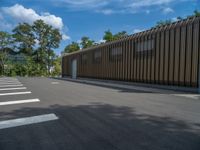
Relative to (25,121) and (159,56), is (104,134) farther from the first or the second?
(159,56)

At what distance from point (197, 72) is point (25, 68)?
103 ft

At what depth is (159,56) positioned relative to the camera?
43.6 ft

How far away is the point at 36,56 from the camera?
41656mm

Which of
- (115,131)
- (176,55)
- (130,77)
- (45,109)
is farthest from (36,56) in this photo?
(115,131)

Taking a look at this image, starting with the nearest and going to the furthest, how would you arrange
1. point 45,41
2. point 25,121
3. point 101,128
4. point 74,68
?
1. point 101,128
2. point 25,121
3. point 74,68
4. point 45,41

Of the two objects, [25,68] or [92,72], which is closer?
[92,72]

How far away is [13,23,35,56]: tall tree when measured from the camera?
39.9 m

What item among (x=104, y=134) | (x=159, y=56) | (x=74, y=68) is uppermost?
(x=159, y=56)

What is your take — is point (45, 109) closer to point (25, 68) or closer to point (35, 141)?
point (35, 141)

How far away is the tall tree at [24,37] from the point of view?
131 ft

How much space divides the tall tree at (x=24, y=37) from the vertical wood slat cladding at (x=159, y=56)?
77.2 feet

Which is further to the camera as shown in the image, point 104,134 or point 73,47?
point 73,47

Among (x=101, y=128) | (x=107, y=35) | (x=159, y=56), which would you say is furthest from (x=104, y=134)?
(x=107, y=35)

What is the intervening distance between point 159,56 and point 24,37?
31727 mm
